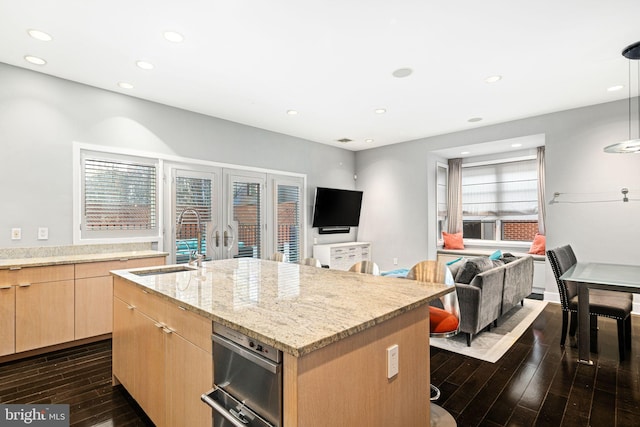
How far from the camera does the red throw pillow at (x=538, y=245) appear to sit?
585 centimetres

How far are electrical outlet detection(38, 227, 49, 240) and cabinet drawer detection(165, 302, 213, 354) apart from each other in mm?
2841

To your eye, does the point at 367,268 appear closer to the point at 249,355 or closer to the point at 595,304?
the point at 249,355

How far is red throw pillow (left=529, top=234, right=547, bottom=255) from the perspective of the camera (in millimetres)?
5848

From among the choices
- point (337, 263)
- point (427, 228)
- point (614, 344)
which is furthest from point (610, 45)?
point (337, 263)

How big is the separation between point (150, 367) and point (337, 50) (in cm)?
300

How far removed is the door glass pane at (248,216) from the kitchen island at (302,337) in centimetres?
294

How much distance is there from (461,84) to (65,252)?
5005 millimetres

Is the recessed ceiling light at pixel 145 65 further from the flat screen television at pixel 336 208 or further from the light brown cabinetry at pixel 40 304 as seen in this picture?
the flat screen television at pixel 336 208

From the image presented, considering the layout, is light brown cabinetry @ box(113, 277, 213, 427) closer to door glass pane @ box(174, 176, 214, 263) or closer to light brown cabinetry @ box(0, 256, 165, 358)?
light brown cabinetry @ box(0, 256, 165, 358)

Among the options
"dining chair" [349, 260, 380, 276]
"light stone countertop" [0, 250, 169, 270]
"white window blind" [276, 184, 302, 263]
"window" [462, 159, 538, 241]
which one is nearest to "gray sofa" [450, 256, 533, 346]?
"dining chair" [349, 260, 380, 276]

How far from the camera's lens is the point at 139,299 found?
81.0 inches

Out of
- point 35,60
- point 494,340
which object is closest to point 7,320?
A: point 35,60

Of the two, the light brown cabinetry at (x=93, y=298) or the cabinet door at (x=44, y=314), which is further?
the light brown cabinetry at (x=93, y=298)

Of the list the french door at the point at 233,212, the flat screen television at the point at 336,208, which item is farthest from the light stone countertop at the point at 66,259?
the flat screen television at the point at 336,208
